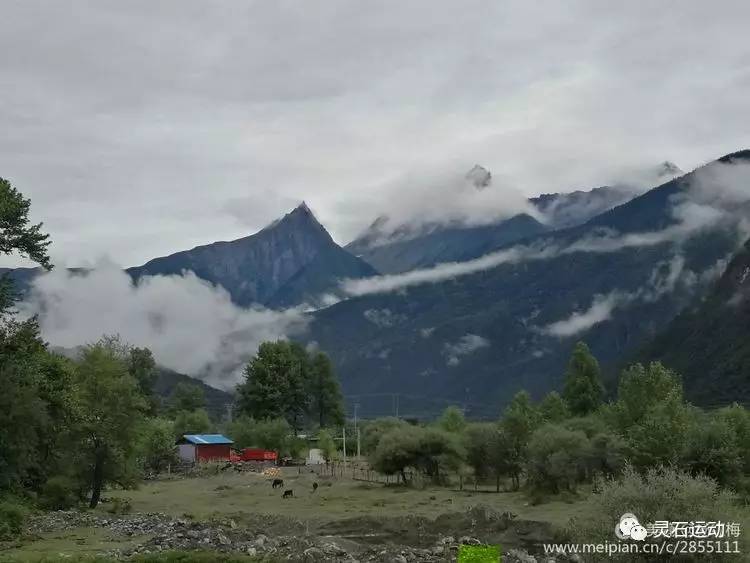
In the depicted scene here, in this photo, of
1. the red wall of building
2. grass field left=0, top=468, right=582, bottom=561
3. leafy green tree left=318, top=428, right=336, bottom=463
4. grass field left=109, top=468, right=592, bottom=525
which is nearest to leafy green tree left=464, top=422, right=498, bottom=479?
grass field left=0, top=468, right=582, bottom=561

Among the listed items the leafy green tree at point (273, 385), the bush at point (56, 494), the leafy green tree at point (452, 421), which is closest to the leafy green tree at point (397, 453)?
the leafy green tree at point (452, 421)

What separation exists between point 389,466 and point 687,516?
173ft

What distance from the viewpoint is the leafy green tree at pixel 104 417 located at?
2048 inches

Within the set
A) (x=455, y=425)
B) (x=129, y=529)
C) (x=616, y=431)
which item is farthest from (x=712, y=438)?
(x=455, y=425)

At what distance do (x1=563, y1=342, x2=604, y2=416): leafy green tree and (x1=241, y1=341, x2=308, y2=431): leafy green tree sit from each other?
45.2 metres

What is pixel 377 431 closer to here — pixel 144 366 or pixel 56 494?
pixel 56 494

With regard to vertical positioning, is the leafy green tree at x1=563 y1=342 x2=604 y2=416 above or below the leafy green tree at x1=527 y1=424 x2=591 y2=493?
above

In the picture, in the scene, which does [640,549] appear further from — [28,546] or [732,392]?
[732,392]

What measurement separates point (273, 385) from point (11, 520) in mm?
87935

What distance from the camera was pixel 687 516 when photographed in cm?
2070

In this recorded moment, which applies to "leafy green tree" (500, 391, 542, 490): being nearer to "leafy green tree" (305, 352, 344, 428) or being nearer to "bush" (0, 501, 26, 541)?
"bush" (0, 501, 26, 541)

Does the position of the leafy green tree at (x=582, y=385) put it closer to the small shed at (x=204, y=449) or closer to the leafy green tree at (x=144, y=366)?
the small shed at (x=204, y=449)

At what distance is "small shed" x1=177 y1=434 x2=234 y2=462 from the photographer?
11082 cm

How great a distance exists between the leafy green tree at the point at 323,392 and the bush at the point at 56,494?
274 ft
